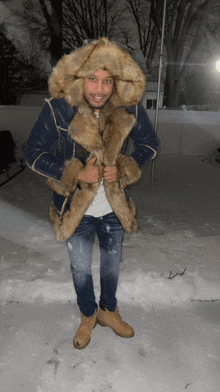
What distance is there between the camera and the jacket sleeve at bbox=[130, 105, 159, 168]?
2158mm

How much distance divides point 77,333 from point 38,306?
60 centimetres

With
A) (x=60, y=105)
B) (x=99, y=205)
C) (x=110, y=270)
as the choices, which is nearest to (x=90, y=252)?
(x=110, y=270)

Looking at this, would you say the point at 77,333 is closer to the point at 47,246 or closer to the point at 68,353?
the point at 68,353

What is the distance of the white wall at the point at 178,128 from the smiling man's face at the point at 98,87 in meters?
10.1

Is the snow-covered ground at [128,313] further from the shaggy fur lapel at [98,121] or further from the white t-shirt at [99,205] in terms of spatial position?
the white t-shirt at [99,205]

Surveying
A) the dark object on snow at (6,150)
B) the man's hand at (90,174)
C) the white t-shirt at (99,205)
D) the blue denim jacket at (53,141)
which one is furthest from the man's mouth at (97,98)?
the dark object on snow at (6,150)

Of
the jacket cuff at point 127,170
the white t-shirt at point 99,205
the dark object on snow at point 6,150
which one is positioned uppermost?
the jacket cuff at point 127,170

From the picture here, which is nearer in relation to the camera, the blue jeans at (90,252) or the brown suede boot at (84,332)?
the blue jeans at (90,252)

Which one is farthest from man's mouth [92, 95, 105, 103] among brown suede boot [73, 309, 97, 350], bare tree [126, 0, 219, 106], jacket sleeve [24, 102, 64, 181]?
bare tree [126, 0, 219, 106]

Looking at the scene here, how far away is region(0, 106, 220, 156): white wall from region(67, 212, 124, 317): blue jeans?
9.93 metres

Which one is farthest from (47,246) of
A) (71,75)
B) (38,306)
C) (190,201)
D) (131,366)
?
(190,201)

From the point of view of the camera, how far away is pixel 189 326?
8.63 feet

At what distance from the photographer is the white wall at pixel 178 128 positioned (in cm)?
1166

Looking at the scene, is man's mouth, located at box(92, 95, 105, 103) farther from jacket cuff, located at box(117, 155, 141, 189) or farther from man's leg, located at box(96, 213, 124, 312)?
man's leg, located at box(96, 213, 124, 312)
